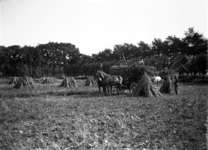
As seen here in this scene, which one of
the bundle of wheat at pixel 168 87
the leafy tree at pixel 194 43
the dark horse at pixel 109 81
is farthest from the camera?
the leafy tree at pixel 194 43

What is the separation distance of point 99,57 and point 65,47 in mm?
15871

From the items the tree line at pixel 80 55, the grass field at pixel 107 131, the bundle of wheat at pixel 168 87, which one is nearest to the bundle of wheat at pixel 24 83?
the grass field at pixel 107 131

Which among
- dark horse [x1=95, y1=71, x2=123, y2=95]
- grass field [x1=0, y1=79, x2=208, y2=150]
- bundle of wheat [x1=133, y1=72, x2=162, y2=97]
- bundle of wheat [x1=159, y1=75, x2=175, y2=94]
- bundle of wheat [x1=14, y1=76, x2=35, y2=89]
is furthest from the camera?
bundle of wheat [x1=14, y1=76, x2=35, y2=89]

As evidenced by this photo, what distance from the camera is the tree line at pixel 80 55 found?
4072 cm

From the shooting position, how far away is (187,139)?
5141mm

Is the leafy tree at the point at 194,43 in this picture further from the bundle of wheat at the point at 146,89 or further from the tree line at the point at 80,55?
the bundle of wheat at the point at 146,89

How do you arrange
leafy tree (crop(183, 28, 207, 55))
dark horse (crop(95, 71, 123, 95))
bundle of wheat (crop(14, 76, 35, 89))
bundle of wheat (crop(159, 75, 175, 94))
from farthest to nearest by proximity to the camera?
leafy tree (crop(183, 28, 207, 55))
bundle of wheat (crop(14, 76, 35, 89))
bundle of wheat (crop(159, 75, 175, 94))
dark horse (crop(95, 71, 123, 95))

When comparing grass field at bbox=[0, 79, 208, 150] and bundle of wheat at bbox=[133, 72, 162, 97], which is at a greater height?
bundle of wheat at bbox=[133, 72, 162, 97]

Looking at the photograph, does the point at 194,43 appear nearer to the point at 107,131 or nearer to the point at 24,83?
the point at 24,83

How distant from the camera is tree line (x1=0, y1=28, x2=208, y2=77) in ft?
134

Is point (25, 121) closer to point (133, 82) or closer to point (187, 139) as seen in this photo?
point (187, 139)

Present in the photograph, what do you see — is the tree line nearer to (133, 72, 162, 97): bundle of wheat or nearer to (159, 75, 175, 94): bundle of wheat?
(159, 75, 175, 94): bundle of wheat

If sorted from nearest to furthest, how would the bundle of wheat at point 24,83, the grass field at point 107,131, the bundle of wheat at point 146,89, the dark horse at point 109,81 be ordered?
the grass field at point 107,131 → the bundle of wheat at point 146,89 → the dark horse at point 109,81 → the bundle of wheat at point 24,83

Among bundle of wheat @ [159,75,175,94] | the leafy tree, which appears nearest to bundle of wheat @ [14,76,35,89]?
bundle of wheat @ [159,75,175,94]
